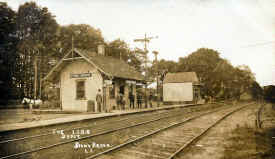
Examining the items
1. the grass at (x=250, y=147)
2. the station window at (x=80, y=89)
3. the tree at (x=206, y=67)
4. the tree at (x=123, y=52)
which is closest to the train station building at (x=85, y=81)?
the station window at (x=80, y=89)

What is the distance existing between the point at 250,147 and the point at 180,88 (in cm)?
2908

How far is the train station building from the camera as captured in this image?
683 inches

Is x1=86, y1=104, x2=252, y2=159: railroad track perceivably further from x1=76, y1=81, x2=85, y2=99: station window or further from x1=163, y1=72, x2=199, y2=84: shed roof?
x1=163, y1=72, x2=199, y2=84: shed roof

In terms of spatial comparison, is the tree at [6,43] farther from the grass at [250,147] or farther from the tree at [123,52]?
the tree at [123,52]

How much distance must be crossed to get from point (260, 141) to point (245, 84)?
47.4 m

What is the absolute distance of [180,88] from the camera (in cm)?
3497

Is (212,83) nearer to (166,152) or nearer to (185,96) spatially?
(185,96)

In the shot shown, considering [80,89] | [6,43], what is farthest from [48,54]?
[6,43]

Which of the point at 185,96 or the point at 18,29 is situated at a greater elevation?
the point at 18,29

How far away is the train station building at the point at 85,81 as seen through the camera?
1736 cm

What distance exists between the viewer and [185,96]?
112ft

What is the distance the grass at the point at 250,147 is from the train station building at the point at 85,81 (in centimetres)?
1144

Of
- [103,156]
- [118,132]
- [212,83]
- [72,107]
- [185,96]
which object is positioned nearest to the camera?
[103,156]

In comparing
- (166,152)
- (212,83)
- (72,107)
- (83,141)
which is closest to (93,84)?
(72,107)
